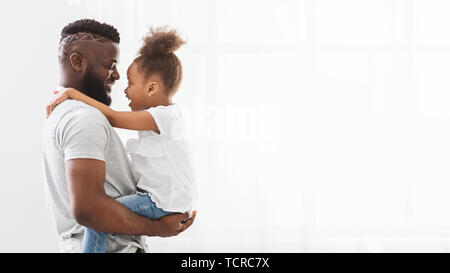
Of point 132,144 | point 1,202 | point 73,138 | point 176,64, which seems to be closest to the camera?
point 73,138

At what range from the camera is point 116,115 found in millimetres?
1354

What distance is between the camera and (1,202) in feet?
8.04

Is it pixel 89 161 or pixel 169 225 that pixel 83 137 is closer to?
pixel 89 161

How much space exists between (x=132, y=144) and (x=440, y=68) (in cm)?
208

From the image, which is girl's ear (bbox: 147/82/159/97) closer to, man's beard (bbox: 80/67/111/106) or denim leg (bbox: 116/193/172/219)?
man's beard (bbox: 80/67/111/106)

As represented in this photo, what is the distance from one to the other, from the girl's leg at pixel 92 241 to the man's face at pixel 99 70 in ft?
1.21

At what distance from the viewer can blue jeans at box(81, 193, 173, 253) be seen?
125 centimetres

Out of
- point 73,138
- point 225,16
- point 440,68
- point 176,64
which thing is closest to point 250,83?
point 225,16

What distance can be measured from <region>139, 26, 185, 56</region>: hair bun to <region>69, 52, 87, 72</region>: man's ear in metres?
0.22

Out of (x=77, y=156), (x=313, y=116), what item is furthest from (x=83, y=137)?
(x=313, y=116)

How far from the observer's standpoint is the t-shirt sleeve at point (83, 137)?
3.81 ft

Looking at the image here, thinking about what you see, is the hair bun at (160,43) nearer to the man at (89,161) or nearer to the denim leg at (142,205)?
the man at (89,161)

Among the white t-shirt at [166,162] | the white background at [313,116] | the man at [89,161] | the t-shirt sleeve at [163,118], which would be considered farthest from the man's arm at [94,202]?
the white background at [313,116]

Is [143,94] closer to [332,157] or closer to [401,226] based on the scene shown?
[332,157]
